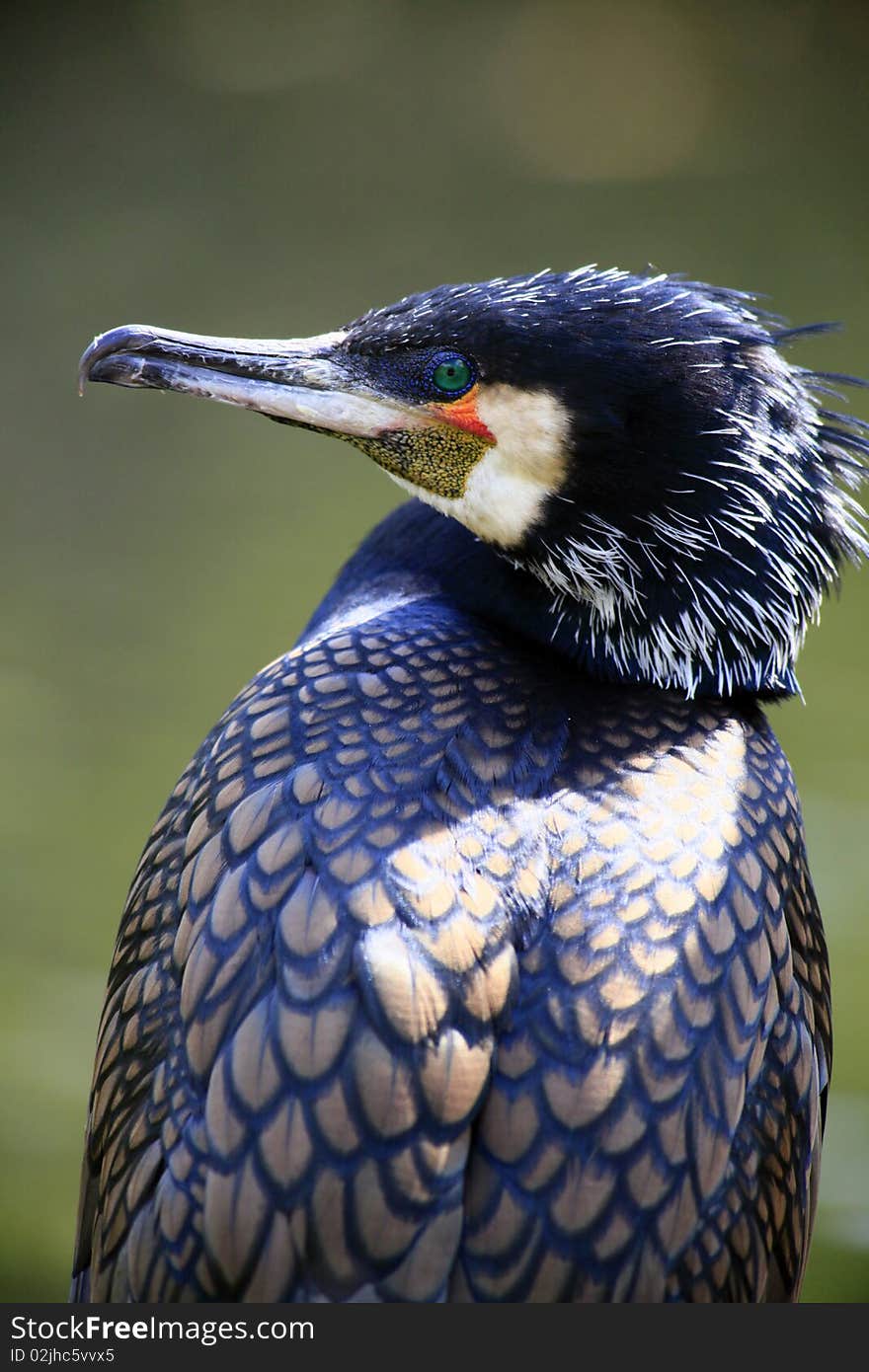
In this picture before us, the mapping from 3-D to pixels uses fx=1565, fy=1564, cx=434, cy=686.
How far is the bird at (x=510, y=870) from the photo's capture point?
163 cm

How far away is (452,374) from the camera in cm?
200

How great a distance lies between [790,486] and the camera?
2008 mm

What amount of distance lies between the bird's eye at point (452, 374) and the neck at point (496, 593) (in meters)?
0.27

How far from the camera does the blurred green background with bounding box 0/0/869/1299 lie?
13.5 feet

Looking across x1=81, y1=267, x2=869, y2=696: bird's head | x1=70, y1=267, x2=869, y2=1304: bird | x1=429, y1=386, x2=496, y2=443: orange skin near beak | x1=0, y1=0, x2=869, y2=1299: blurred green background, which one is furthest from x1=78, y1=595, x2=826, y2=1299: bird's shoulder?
x1=0, y1=0, x2=869, y2=1299: blurred green background

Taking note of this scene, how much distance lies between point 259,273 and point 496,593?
4.50m

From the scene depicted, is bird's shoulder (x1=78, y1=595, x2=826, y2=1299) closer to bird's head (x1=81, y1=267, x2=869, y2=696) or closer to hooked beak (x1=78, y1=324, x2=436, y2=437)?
bird's head (x1=81, y1=267, x2=869, y2=696)

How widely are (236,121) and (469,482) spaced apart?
567cm

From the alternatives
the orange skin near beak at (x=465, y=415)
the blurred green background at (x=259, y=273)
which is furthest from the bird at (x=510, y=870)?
the blurred green background at (x=259, y=273)

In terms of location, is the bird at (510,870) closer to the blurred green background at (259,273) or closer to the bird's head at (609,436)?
the bird's head at (609,436)

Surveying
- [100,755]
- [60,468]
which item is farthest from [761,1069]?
[60,468]

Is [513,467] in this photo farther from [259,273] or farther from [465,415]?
[259,273]

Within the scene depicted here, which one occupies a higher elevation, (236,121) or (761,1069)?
(236,121)

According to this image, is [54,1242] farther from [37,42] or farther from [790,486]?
[37,42]
